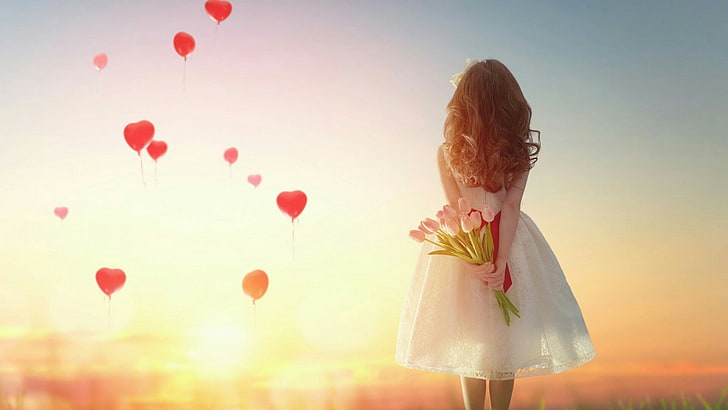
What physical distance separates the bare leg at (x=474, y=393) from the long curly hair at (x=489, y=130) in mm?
865

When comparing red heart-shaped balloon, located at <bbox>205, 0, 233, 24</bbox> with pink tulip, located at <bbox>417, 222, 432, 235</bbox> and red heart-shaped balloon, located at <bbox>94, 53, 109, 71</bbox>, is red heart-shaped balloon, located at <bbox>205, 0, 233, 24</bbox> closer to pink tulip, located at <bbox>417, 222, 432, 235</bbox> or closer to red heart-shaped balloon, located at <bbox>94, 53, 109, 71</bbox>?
red heart-shaped balloon, located at <bbox>94, 53, 109, 71</bbox>

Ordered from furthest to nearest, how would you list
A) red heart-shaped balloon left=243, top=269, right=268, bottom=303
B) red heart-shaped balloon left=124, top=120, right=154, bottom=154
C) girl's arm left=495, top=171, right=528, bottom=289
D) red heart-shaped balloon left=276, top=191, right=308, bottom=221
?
Result: red heart-shaped balloon left=124, top=120, right=154, bottom=154
red heart-shaped balloon left=276, top=191, right=308, bottom=221
red heart-shaped balloon left=243, top=269, right=268, bottom=303
girl's arm left=495, top=171, right=528, bottom=289

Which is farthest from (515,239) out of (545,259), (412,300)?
(412,300)

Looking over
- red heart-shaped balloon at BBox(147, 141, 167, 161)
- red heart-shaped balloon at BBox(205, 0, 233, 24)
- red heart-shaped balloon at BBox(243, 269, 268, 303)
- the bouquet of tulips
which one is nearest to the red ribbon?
the bouquet of tulips

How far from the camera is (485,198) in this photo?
9.52ft

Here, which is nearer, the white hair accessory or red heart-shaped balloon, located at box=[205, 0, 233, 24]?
the white hair accessory

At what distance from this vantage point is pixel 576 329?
286 cm

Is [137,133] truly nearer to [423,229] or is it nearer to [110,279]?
[110,279]

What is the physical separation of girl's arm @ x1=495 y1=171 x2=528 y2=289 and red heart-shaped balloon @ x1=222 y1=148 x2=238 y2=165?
8.09 feet

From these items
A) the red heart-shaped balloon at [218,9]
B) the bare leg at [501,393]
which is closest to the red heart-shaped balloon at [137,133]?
the red heart-shaped balloon at [218,9]

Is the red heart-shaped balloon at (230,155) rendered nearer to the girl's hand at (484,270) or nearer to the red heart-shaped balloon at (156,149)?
the red heart-shaped balloon at (156,149)

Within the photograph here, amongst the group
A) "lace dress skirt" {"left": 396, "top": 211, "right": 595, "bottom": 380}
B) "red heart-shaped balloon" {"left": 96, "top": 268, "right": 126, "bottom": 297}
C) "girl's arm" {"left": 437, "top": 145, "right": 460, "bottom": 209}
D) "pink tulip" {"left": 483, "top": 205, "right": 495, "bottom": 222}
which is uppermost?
"girl's arm" {"left": 437, "top": 145, "right": 460, "bottom": 209}

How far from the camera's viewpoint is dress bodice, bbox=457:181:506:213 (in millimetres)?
2893

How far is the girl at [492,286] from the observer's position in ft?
9.01
